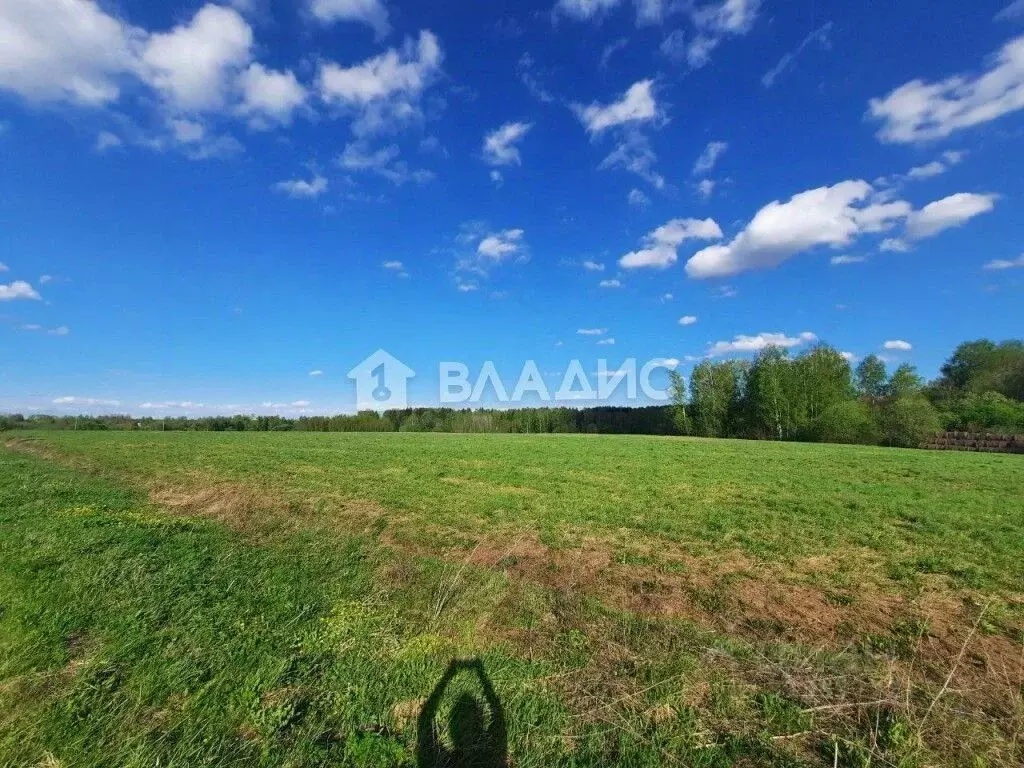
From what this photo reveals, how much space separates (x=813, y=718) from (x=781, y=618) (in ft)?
7.69

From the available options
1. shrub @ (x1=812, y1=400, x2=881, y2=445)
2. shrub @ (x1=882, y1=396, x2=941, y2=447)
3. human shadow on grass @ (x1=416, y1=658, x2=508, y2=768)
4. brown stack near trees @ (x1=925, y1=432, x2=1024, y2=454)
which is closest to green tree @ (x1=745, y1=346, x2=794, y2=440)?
shrub @ (x1=812, y1=400, x2=881, y2=445)

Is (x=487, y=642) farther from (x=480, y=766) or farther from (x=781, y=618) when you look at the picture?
(x=781, y=618)

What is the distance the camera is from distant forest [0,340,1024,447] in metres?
52.0

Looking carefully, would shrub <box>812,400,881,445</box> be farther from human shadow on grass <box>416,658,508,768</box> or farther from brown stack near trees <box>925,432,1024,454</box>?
human shadow on grass <box>416,658,508,768</box>

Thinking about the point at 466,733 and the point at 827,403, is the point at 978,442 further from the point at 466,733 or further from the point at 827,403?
the point at 466,733

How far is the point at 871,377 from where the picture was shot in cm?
7531

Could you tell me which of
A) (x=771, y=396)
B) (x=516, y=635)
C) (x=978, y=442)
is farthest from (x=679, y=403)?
(x=516, y=635)

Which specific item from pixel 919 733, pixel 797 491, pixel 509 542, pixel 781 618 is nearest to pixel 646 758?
pixel 919 733

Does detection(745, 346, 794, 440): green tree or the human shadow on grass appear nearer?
the human shadow on grass

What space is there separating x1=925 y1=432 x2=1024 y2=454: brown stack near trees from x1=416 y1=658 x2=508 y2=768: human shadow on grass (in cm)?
5618

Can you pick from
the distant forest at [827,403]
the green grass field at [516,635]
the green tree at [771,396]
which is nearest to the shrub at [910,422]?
the distant forest at [827,403]

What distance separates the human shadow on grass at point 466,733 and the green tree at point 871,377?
89.0 meters

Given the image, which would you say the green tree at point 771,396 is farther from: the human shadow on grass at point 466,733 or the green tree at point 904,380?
the human shadow on grass at point 466,733

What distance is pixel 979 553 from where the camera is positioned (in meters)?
8.22
